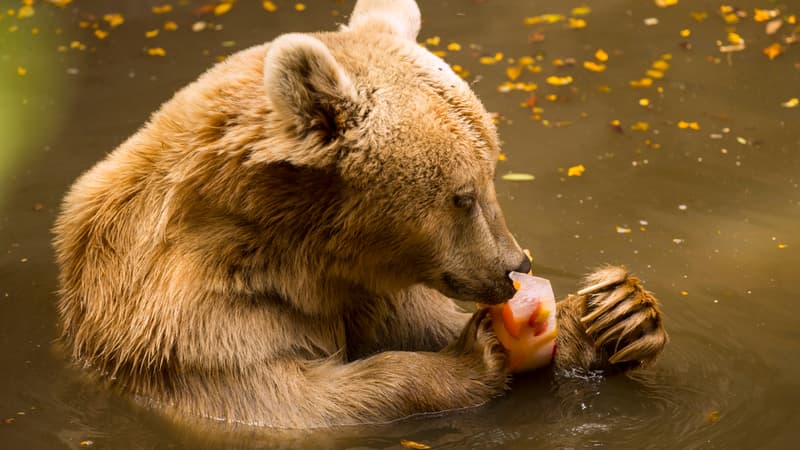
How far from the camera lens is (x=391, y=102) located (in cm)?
466

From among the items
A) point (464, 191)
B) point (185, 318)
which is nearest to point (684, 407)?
point (464, 191)

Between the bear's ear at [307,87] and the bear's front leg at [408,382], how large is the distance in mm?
1078

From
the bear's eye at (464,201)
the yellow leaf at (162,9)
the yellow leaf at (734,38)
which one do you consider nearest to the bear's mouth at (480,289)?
the bear's eye at (464,201)

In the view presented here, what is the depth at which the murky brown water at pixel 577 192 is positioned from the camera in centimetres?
513

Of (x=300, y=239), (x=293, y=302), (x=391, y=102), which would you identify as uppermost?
(x=391, y=102)

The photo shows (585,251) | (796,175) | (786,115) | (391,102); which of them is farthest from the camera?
(786,115)

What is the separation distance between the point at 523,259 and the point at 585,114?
3470mm

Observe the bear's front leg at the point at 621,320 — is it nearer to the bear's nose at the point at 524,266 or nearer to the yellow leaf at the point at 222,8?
the bear's nose at the point at 524,266

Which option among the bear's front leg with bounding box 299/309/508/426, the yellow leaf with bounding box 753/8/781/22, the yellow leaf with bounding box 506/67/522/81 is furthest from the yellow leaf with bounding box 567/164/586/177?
the yellow leaf with bounding box 753/8/781/22

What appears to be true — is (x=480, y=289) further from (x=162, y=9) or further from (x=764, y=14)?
(x=162, y=9)

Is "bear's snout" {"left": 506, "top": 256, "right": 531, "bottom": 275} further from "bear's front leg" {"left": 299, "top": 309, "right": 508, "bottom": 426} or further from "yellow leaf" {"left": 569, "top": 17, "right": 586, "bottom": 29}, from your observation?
"yellow leaf" {"left": 569, "top": 17, "right": 586, "bottom": 29}

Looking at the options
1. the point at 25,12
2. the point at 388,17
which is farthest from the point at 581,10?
the point at 388,17

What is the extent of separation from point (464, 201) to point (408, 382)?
2.75 ft

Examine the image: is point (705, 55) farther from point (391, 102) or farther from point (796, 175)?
point (391, 102)
